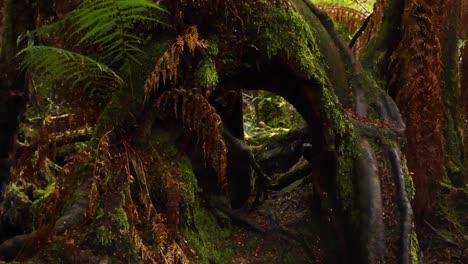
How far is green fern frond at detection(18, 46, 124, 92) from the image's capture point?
283 centimetres

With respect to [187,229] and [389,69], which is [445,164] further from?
[187,229]

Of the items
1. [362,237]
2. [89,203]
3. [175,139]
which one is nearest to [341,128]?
[362,237]

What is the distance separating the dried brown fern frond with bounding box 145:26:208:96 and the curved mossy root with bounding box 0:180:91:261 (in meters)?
0.64

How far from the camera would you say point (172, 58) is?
3.06 m

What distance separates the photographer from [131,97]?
10.7 feet

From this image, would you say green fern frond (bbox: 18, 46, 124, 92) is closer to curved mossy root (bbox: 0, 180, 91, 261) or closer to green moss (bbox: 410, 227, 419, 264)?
curved mossy root (bbox: 0, 180, 91, 261)

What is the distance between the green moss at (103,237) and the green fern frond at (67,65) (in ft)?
2.64

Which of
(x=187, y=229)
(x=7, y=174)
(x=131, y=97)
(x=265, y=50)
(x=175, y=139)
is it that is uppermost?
(x=265, y=50)

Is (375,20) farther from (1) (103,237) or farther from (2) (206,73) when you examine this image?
(1) (103,237)

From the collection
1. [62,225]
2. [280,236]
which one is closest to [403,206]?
[280,236]

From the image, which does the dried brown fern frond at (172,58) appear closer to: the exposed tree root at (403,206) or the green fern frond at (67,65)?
the green fern frond at (67,65)

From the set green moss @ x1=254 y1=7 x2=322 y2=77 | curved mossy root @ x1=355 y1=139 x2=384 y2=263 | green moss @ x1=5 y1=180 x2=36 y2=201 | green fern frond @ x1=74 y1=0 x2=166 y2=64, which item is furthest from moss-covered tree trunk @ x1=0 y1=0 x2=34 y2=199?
green moss @ x1=5 y1=180 x2=36 y2=201

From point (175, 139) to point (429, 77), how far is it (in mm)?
2381

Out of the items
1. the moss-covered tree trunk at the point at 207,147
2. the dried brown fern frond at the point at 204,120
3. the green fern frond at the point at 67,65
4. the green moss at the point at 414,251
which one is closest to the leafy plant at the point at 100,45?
the green fern frond at the point at 67,65
